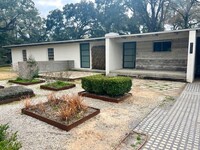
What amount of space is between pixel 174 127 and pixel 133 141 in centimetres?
111

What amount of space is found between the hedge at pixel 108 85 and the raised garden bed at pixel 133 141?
7.46 feet

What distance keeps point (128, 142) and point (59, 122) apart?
5.14 ft

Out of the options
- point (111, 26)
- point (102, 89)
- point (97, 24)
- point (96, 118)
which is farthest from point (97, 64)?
point (97, 24)

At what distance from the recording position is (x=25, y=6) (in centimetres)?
2619

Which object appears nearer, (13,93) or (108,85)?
(108,85)

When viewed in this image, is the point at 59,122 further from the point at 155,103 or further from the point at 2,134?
the point at 155,103

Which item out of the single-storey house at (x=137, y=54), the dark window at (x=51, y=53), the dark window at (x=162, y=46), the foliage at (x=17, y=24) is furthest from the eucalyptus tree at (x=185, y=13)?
the foliage at (x=17, y=24)

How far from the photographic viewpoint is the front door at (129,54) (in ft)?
42.8

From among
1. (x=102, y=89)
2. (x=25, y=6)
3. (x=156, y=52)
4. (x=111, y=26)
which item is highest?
(x=25, y=6)

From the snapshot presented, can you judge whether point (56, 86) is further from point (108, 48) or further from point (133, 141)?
point (133, 141)

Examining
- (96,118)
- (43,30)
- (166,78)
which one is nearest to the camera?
(96,118)

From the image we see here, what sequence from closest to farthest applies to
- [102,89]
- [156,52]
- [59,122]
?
1. [59,122]
2. [102,89]
3. [156,52]

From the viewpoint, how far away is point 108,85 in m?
5.66

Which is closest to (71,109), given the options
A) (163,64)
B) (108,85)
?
(108,85)
